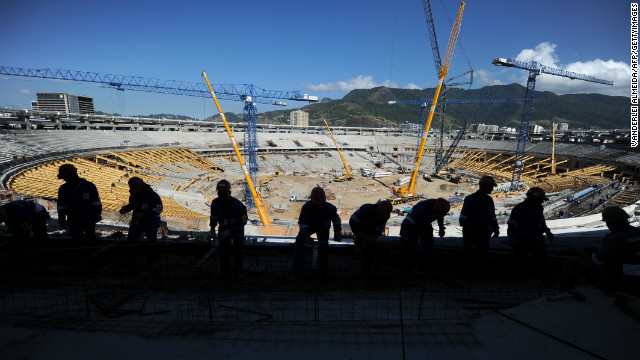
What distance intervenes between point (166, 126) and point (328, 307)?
5193 cm

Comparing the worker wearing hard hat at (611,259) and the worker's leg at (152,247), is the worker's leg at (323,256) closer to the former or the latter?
the worker's leg at (152,247)

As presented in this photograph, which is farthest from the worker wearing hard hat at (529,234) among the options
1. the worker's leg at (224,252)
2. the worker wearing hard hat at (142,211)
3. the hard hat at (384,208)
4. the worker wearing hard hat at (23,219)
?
the worker wearing hard hat at (23,219)

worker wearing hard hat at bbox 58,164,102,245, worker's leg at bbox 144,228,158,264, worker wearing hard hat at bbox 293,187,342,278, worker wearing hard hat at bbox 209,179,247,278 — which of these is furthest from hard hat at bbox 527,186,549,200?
worker wearing hard hat at bbox 58,164,102,245

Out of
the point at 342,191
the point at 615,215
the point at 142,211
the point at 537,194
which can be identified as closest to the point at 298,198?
the point at 342,191

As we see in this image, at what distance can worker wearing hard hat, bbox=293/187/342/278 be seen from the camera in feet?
11.9

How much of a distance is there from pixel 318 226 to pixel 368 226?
0.67 meters

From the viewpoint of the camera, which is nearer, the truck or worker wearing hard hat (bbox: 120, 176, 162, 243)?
worker wearing hard hat (bbox: 120, 176, 162, 243)

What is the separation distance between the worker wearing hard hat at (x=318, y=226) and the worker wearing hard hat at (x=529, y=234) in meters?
2.29

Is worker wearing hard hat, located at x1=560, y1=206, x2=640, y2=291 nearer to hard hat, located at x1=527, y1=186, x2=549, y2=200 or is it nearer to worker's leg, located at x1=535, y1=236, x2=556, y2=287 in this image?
worker's leg, located at x1=535, y1=236, x2=556, y2=287

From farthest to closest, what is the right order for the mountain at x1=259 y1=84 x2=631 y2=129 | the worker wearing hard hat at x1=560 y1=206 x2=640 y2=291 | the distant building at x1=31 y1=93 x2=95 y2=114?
the mountain at x1=259 y1=84 x2=631 y2=129 < the distant building at x1=31 y1=93 x2=95 y2=114 < the worker wearing hard hat at x1=560 y1=206 x2=640 y2=291

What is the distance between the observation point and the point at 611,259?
2.17 m

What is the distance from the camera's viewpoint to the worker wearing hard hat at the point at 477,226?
3998 mm

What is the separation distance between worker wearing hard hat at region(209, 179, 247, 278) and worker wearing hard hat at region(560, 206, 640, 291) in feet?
10.5

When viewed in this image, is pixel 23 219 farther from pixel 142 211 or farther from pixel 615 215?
pixel 615 215
